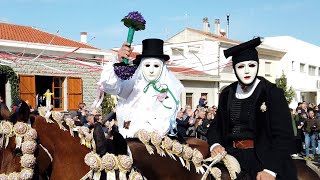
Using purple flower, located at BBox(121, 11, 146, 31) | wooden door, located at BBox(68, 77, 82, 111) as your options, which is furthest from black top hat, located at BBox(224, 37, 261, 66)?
wooden door, located at BBox(68, 77, 82, 111)

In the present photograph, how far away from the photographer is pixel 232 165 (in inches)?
147

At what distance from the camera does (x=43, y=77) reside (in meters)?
20.8

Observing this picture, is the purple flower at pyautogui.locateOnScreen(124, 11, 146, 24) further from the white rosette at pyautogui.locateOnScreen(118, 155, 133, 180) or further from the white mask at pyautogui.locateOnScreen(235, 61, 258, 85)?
the white rosette at pyautogui.locateOnScreen(118, 155, 133, 180)

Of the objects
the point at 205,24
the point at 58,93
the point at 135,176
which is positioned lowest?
the point at 135,176

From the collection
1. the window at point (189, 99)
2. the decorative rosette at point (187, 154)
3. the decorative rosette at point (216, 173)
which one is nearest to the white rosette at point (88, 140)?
the decorative rosette at point (187, 154)

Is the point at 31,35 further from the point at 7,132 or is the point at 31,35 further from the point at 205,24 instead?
the point at 7,132

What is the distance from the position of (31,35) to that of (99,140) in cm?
2302

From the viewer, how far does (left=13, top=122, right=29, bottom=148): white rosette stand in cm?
301

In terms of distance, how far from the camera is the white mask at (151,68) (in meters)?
4.70

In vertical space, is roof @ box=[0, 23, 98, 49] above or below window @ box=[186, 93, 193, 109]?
above

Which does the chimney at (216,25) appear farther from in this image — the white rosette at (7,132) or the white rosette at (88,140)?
the white rosette at (7,132)

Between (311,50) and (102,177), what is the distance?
4675 cm

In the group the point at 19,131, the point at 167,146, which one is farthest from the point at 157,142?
the point at 19,131

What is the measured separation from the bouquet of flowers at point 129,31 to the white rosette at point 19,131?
1276mm
